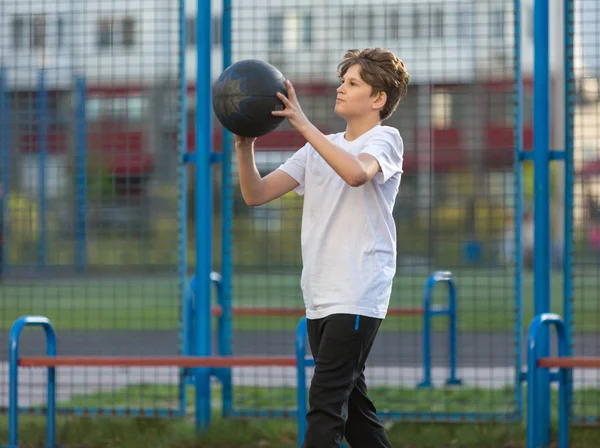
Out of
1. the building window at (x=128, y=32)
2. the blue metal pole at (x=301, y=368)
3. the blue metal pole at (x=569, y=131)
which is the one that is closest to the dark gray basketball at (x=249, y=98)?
the blue metal pole at (x=301, y=368)

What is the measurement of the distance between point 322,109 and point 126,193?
4.37ft

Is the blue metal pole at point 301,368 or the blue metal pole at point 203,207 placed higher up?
the blue metal pole at point 203,207

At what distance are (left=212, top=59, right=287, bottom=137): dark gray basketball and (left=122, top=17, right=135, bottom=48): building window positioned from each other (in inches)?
117

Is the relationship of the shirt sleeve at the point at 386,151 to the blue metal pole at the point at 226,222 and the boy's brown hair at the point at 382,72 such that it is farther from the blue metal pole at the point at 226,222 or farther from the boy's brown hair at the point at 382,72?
the blue metal pole at the point at 226,222

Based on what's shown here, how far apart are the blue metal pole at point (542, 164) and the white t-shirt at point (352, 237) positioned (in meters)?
2.12

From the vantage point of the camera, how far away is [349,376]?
4.12m

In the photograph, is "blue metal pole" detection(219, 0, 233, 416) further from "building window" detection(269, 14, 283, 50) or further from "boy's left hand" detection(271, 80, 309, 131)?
"boy's left hand" detection(271, 80, 309, 131)

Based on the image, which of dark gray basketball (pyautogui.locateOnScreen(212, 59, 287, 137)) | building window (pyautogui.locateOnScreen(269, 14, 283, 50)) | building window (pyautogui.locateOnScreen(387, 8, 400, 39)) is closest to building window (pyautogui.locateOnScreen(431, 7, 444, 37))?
building window (pyautogui.locateOnScreen(387, 8, 400, 39))

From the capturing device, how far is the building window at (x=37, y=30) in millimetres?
7047

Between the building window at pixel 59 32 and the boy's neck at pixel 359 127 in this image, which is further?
the building window at pixel 59 32

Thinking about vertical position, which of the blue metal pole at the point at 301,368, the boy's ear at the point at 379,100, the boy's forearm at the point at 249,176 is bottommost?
the blue metal pole at the point at 301,368

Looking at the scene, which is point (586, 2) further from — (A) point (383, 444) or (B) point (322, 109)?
(A) point (383, 444)

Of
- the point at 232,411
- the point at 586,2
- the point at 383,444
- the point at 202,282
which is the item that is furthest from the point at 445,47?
the point at 383,444

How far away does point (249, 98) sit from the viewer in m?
4.04
